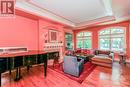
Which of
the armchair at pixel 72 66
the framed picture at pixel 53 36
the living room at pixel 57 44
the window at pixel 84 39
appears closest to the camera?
the living room at pixel 57 44

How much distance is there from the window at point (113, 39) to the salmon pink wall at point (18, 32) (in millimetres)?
5322

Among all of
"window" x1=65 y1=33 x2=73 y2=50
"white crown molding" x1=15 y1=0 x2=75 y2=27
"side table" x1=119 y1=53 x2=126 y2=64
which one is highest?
"white crown molding" x1=15 y1=0 x2=75 y2=27

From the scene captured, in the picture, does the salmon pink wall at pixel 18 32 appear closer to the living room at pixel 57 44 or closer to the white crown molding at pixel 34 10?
the living room at pixel 57 44

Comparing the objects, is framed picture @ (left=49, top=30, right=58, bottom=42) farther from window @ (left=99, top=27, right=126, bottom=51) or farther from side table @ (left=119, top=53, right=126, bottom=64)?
side table @ (left=119, top=53, right=126, bottom=64)

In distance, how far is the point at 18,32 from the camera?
436 cm

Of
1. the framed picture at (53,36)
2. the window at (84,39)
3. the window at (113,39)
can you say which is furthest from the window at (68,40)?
the window at (113,39)

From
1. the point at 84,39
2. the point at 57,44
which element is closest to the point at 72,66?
the point at 57,44

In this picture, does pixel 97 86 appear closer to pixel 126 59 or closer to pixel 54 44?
pixel 54 44

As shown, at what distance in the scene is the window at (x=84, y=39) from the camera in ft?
27.0

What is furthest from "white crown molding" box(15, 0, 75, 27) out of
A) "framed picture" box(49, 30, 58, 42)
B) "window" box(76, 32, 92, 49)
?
"window" box(76, 32, 92, 49)

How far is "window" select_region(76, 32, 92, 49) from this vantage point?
8.23 meters

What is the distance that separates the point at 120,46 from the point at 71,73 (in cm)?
485

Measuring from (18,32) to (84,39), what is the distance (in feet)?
20.0

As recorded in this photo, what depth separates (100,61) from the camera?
4957 millimetres
